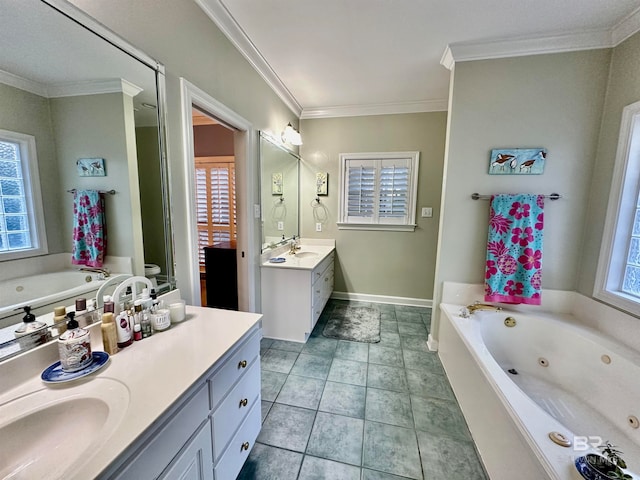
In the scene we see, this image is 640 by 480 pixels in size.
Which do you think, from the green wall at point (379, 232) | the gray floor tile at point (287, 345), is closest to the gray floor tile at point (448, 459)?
the gray floor tile at point (287, 345)

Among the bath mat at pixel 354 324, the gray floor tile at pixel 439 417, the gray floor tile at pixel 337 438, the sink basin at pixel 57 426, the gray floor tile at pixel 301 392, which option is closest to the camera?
the sink basin at pixel 57 426

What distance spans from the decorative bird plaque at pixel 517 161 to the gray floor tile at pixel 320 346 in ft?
6.83

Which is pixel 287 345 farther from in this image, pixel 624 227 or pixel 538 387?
pixel 624 227

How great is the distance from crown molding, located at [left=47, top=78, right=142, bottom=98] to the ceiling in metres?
0.81

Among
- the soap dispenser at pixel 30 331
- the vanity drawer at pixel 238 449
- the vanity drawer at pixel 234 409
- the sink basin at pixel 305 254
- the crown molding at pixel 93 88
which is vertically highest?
the crown molding at pixel 93 88

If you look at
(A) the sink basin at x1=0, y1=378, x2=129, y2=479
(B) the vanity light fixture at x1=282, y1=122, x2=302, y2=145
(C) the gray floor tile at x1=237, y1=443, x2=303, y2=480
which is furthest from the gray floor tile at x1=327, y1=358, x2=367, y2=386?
(B) the vanity light fixture at x1=282, y1=122, x2=302, y2=145

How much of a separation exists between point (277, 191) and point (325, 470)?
2.38 metres

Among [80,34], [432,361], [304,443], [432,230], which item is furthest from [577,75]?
[304,443]

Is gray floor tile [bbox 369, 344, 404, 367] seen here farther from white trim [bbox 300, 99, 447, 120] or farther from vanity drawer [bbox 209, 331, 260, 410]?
white trim [bbox 300, 99, 447, 120]

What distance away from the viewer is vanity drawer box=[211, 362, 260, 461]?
3.36 ft

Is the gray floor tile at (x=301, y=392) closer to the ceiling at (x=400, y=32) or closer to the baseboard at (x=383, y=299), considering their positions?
the baseboard at (x=383, y=299)

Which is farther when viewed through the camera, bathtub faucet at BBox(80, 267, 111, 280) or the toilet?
the toilet

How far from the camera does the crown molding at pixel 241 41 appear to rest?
61.9 inches

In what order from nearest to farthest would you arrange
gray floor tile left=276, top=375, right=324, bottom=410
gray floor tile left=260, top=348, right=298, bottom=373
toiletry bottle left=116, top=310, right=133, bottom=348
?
toiletry bottle left=116, top=310, right=133, bottom=348 → gray floor tile left=276, top=375, right=324, bottom=410 → gray floor tile left=260, top=348, right=298, bottom=373
